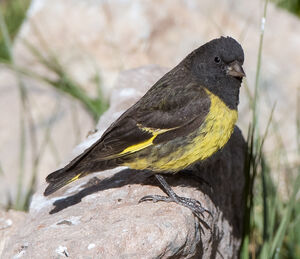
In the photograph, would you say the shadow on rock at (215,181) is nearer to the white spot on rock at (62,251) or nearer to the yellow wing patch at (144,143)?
the yellow wing patch at (144,143)

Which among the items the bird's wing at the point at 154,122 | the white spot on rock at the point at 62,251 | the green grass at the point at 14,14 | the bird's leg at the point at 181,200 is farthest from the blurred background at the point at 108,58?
the white spot on rock at the point at 62,251

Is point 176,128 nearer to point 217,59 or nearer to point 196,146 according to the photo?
point 196,146

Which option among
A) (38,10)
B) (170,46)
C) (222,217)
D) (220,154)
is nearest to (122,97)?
(220,154)

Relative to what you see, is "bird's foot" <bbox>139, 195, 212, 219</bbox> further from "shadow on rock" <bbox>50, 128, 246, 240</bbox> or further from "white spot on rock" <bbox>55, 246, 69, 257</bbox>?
"white spot on rock" <bbox>55, 246, 69, 257</bbox>

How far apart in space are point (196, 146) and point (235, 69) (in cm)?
57

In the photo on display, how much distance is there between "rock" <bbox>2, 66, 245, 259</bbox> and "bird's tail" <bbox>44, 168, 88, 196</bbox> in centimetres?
15

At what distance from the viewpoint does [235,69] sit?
4254 mm

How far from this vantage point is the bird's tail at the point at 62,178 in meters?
4.14

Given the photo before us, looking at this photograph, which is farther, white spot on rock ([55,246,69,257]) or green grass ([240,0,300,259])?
green grass ([240,0,300,259])

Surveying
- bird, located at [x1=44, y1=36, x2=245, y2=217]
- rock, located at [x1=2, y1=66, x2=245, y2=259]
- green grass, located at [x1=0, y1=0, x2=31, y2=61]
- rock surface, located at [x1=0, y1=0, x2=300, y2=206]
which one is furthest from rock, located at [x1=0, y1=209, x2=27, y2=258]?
green grass, located at [x1=0, y1=0, x2=31, y2=61]

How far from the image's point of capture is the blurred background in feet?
21.3

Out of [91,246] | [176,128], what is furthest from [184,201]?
[91,246]

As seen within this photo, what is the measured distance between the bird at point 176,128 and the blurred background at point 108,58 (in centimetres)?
206

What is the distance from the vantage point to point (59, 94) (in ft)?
22.1
